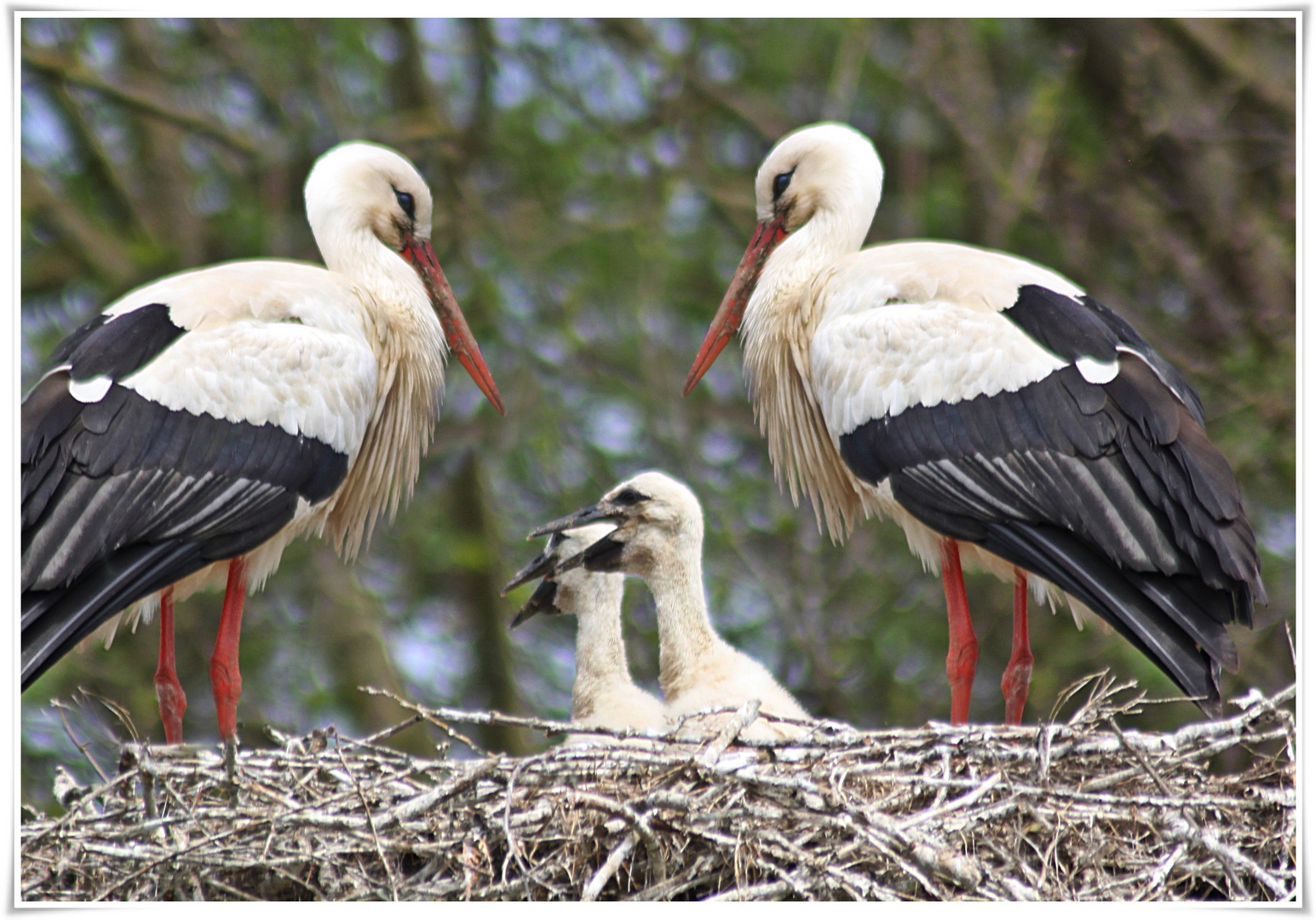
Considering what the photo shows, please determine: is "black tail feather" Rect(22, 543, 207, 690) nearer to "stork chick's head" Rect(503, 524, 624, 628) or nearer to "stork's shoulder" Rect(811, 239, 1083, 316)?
"stork chick's head" Rect(503, 524, 624, 628)

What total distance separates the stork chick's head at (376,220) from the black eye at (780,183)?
0.96 metres

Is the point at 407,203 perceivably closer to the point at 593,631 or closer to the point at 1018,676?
the point at 593,631

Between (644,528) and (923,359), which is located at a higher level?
(923,359)

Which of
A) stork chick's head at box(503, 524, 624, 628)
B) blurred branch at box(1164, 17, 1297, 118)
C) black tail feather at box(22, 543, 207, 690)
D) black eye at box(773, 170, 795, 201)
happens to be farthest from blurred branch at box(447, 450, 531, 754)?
blurred branch at box(1164, 17, 1297, 118)

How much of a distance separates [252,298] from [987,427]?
1789 millimetres

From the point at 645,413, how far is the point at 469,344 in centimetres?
214

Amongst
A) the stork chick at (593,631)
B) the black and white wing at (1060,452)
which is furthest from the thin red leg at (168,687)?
the black and white wing at (1060,452)

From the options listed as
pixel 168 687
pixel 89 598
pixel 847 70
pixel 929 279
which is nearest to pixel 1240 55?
pixel 847 70

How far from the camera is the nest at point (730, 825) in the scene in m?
3.02

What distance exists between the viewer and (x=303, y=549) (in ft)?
21.4

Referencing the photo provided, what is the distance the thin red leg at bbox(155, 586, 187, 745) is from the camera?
4168mm

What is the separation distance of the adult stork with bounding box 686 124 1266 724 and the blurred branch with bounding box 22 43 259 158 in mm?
2759

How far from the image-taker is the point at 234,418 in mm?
3779
